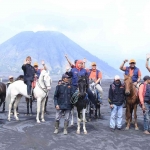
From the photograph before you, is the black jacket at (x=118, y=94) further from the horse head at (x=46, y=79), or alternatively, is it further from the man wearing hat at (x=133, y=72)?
the horse head at (x=46, y=79)

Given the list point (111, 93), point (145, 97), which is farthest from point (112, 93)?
point (145, 97)

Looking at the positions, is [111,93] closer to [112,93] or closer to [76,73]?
[112,93]

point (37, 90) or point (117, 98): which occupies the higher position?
point (37, 90)

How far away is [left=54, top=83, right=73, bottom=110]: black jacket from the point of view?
32.0ft

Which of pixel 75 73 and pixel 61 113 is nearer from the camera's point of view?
pixel 61 113

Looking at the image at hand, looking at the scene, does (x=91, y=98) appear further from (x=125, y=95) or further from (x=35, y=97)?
Answer: (x=35, y=97)

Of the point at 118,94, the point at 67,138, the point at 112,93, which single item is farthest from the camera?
the point at 112,93

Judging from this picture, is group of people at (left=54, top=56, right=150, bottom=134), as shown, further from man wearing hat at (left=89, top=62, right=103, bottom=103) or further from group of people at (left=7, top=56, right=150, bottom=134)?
man wearing hat at (left=89, top=62, right=103, bottom=103)

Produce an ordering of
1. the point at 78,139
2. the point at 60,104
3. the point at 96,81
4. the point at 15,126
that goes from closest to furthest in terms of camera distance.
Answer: the point at 78,139 < the point at 60,104 < the point at 15,126 < the point at 96,81

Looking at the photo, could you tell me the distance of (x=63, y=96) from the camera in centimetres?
980

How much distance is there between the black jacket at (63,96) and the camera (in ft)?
32.0

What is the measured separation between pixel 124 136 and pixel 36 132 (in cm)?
340

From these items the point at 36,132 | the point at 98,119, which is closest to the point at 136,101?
the point at 98,119

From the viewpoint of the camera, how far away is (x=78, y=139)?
9195 millimetres
